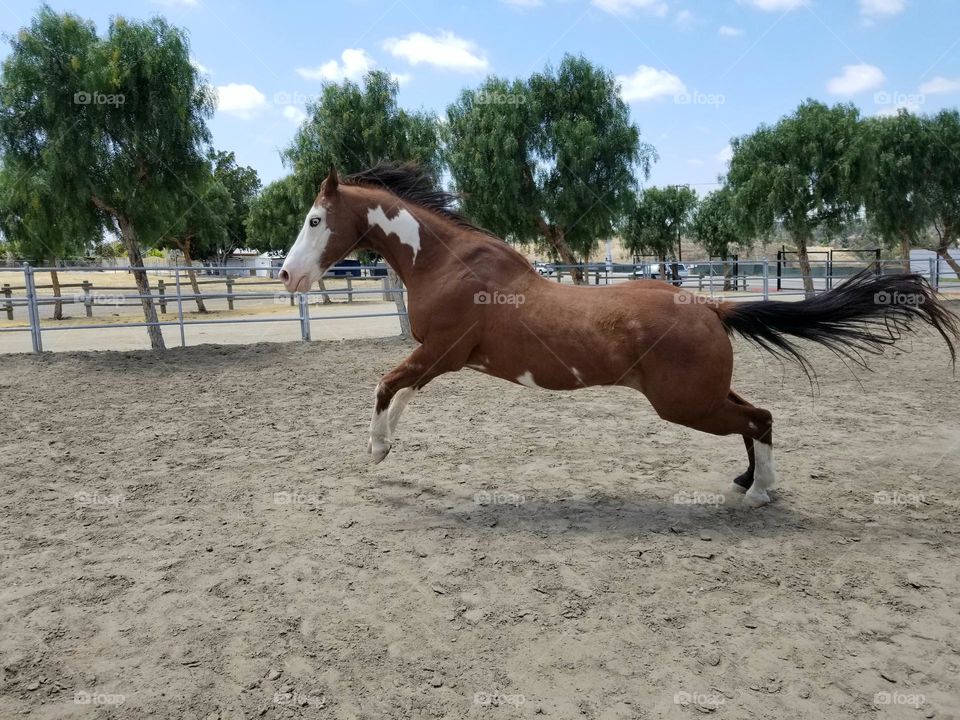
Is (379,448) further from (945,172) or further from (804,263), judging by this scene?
(945,172)

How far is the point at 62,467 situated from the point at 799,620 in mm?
4943

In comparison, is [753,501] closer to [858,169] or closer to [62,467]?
[62,467]

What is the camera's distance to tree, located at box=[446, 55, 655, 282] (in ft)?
53.5

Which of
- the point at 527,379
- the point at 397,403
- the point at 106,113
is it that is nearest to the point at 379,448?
the point at 397,403

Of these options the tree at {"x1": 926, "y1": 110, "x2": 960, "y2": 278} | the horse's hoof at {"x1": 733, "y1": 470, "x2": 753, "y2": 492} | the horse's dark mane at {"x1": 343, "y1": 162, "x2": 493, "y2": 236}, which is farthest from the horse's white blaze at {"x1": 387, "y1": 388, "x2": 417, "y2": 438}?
the tree at {"x1": 926, "y1": 110, "x2": 960, "y2": 278}

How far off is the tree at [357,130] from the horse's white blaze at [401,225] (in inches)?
323

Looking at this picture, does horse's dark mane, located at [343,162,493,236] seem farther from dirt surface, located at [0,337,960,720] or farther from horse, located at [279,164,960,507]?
dirt surface, located at [0,337,960,720]

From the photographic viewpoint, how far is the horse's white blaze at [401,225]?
4461 mm

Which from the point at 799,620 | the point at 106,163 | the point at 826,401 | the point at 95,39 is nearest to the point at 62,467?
the point at 799,620

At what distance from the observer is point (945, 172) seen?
20.5 meters

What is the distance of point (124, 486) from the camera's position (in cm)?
446

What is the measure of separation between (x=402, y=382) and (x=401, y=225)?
1077 mm

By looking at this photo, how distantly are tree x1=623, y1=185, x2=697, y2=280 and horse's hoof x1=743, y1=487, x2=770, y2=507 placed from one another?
3340 cm

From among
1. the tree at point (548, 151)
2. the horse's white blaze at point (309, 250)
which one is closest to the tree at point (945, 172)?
the tree at point (548, 151)
